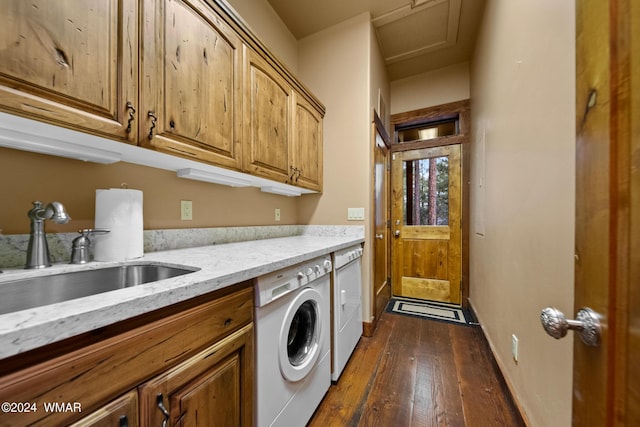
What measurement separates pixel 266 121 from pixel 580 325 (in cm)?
164

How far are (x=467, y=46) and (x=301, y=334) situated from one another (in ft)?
11.1

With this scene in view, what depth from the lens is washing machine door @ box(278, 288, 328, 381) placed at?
108cm

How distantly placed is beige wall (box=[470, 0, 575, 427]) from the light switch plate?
1012mm

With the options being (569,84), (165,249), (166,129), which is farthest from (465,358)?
(166,129)

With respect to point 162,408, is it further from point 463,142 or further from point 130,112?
point 463,142

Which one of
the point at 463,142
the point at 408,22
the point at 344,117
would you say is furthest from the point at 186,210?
the point at 463,142

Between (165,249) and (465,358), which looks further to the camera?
(465,358)

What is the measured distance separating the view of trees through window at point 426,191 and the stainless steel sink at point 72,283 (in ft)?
9.20

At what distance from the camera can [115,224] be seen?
94cm

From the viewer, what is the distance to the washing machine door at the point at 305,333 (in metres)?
1.08

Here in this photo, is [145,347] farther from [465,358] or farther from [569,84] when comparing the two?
[465,358]

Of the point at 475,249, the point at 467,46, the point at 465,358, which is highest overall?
the point at 467,46

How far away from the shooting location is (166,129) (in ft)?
3.18

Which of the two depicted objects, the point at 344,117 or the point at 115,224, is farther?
the point at 344,117
